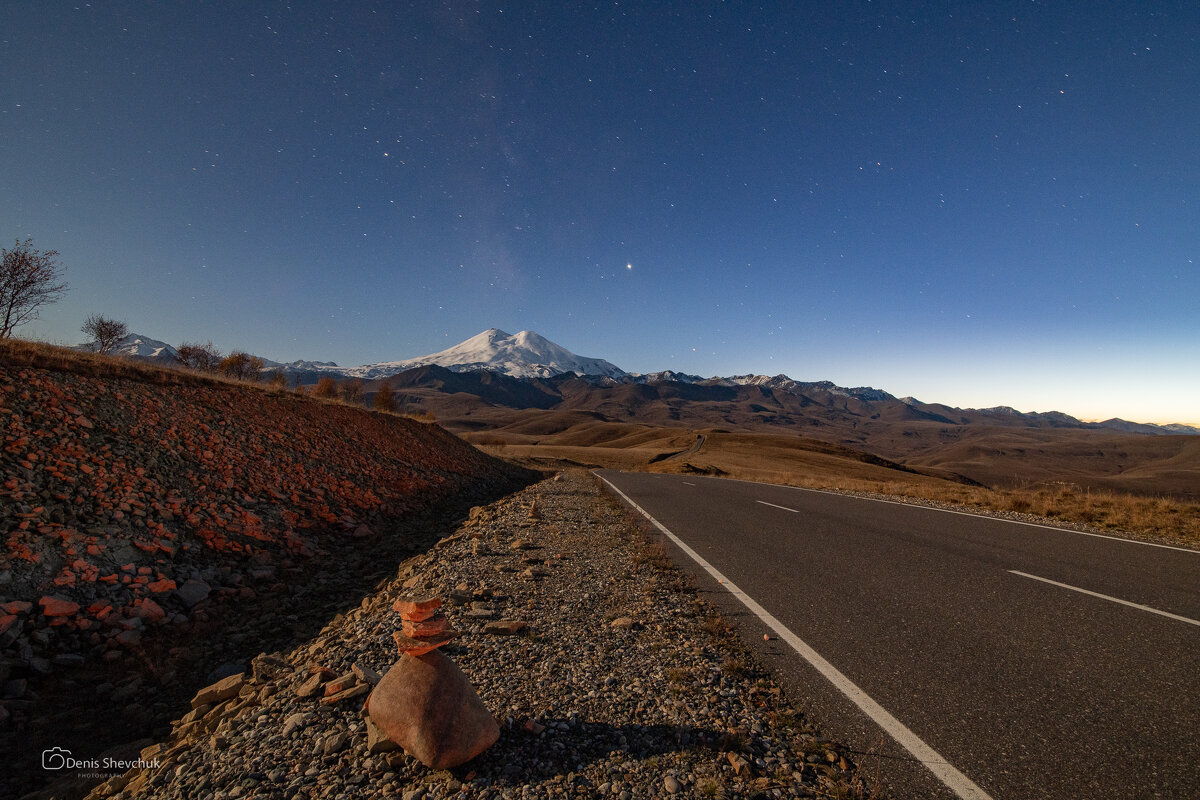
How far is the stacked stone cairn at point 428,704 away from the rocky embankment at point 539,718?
121 mm

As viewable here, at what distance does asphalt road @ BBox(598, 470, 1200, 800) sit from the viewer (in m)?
2.85

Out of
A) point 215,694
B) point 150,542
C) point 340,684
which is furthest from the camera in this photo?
point 150,542

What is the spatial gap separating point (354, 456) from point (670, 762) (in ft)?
49.8

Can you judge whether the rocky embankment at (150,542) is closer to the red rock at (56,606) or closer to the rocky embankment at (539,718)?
the red rock at (56,606)

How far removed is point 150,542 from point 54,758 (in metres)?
3.89

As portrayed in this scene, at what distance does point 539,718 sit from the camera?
3.35 metres

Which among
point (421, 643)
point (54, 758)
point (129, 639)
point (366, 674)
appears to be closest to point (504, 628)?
point (366, 674)

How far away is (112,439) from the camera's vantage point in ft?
29.7

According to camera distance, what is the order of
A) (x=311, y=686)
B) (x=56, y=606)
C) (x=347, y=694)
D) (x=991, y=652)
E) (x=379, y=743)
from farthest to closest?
(x=56, y=606) → (x=991, y=652) → (x=311, y=686) → (x=347, y=694) → (x=379, y=743)

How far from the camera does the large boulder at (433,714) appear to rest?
289 centimetres

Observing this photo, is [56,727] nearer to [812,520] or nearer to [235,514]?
[235,514]

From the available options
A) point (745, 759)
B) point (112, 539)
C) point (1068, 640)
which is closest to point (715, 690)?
point (745, 759)

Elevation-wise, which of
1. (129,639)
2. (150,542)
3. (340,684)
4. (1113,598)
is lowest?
(129,639)

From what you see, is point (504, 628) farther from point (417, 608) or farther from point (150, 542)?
point (150, 542)
